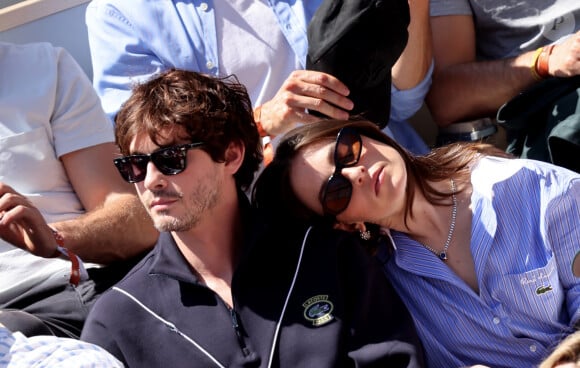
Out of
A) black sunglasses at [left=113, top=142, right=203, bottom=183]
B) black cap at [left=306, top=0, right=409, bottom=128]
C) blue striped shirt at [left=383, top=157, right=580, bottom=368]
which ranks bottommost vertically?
blue striped shirt at [left=383, top=157, right=580, bottom=368]

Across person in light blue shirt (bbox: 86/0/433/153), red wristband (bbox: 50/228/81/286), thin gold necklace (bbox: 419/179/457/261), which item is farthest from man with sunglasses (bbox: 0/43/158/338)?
thin gold necklace (bbox: 419/179/457/261)

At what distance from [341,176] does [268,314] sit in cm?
44

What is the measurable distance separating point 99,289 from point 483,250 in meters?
1.21

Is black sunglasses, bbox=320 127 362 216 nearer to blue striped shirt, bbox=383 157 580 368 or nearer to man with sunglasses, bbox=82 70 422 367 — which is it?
man with sunglasses, bbox=82 70 422 367

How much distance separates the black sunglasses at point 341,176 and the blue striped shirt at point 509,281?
247 millimetres

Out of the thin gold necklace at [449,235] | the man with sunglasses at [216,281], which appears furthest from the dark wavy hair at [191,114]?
the thin gold necklace at [449,235]

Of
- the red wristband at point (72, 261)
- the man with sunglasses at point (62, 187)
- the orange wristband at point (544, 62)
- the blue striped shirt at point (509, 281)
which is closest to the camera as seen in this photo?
the blue striped shirt at point (509, 281)

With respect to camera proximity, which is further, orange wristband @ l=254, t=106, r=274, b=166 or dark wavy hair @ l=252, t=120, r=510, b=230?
orange wristband @ l=254, t=106, r=274, b=166

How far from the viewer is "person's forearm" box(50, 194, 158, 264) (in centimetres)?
289

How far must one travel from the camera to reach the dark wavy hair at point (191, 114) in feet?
7.91

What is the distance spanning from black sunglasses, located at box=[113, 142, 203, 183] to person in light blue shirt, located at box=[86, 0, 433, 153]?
82cm

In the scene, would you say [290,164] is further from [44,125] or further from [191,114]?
[44,125]

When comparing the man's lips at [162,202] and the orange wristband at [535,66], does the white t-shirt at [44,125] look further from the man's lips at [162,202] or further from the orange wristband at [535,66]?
the orange wristband at [535,66]

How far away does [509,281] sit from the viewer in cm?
250
